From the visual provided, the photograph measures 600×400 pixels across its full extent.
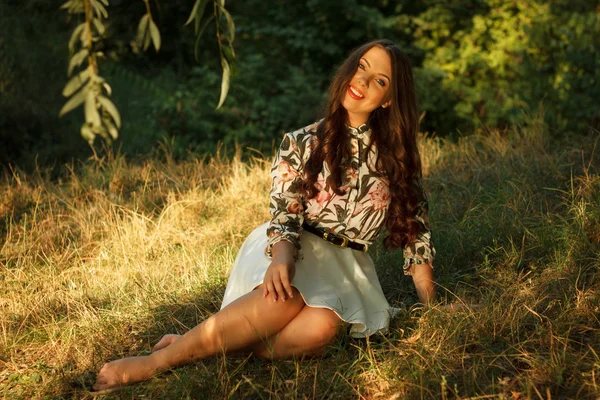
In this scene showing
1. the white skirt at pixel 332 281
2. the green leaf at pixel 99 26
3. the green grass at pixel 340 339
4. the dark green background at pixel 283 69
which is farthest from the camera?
the dark green background at pixel 283 69

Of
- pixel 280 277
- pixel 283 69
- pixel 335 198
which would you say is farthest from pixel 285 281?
pixel 283 69

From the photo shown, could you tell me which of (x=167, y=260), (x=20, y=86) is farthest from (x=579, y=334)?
(x=20, y=86)

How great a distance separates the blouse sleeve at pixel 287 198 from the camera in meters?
2.71

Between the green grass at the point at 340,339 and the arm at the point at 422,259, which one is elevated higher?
the arm at the point at 422,259

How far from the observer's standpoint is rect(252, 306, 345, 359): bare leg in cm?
262

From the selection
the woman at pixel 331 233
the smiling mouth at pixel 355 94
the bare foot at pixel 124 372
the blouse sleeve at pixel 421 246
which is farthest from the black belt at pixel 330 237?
the bare foot at pixel 124 372

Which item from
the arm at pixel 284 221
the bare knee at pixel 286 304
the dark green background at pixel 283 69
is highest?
the arm at pixel 284 221

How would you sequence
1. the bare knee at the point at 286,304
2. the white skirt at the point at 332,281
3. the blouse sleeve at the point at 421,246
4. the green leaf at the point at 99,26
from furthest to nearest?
the green leaf at the point at 99,26
the blouse sleeve at the point at 421,246
the white skirt at the point at 332,281
the bare knee at the point at 286,304

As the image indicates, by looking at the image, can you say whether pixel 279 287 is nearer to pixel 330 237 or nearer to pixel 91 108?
pixel 330 237

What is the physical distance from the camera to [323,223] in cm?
285

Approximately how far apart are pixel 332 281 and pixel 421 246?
423 mm

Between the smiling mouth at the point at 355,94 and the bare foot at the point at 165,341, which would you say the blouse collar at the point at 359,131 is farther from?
the bare foot at the point at 165,341

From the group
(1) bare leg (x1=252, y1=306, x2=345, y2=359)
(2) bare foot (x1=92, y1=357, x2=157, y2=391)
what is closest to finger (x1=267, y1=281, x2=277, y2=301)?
(1) bare leg (x1=252, y1=306, x2=345, y2=359)

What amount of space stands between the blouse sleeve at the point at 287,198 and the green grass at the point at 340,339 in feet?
1.45
